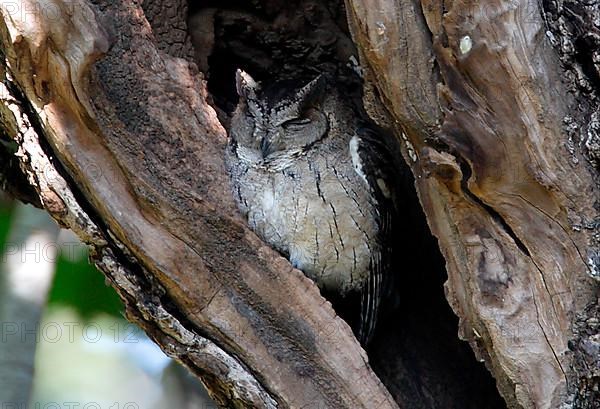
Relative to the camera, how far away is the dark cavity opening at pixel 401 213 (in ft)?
10.3

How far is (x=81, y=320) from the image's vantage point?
14.6ft

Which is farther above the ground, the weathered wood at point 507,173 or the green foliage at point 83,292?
the weathered wood at point 507,173

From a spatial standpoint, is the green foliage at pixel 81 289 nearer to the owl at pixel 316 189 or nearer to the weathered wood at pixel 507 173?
the owl at pixel 316 189

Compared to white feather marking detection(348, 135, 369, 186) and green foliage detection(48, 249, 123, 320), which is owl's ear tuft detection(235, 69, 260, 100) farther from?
green foliage detection(48, 249, 123, 320)

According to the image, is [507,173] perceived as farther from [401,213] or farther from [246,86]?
[246,86]

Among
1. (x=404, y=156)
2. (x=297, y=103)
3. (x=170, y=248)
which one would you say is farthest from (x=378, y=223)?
(x=170, y=248)

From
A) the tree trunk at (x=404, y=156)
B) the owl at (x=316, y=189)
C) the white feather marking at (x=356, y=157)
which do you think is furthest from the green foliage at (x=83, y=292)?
the tree trunk at (x=404, y=156)

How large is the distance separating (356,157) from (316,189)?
23 cm

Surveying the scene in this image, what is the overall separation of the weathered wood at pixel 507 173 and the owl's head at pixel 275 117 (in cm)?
94

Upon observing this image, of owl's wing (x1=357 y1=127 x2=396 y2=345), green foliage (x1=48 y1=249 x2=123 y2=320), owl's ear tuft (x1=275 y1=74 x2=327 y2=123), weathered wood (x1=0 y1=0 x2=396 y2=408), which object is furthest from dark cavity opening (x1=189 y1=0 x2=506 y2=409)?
green foliage (x1=48 y1=249 x2=123 y2=320)

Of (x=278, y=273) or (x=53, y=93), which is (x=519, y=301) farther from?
(x=53, y=93)

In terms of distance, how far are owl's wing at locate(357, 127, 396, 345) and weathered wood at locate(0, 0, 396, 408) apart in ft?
2.32

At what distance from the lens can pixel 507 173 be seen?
229 cm

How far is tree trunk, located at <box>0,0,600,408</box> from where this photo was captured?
227 centimetres
